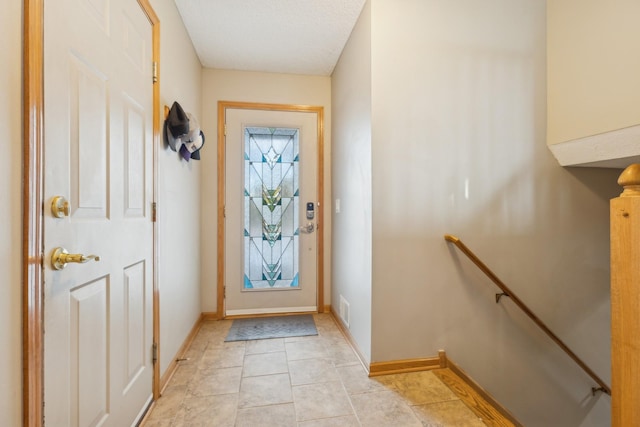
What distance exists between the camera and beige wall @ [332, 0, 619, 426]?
6.30 feet

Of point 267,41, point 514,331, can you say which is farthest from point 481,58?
point 514,331

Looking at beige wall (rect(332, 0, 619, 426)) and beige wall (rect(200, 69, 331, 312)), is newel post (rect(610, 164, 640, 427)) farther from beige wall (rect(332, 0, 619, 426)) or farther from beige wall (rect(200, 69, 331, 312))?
beige wall (rect(200, 69, 331, 312))

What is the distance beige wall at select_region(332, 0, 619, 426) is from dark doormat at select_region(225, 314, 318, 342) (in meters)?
0.91

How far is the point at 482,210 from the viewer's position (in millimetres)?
2055

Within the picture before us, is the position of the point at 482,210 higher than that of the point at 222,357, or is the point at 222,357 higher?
the point at 482,210

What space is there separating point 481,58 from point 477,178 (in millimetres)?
859

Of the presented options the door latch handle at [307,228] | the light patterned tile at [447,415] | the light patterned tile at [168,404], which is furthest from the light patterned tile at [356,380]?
the door latch handle at [307,228]

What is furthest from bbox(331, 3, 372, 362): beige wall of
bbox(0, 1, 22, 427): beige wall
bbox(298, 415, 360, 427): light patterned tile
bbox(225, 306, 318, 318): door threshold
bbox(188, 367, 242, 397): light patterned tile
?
bbox(0, 1, 22, 427): beige wall

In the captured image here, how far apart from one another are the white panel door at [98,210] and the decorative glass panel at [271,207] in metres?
1.42

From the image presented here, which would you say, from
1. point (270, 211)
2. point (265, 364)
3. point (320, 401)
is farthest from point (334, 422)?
point (270, 211)

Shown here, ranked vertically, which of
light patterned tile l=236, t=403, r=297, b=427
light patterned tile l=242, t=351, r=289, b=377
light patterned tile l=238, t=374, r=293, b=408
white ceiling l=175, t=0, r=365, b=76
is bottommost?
light patterned tile l=236, t=403, r=297, b=427

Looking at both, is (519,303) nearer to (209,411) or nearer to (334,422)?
(334,422)

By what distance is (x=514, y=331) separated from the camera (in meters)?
2.13

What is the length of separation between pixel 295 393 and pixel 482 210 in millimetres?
1746
